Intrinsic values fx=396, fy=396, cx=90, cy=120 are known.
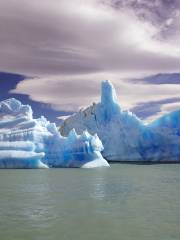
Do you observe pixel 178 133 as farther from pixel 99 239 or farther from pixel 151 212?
pixel 99 239

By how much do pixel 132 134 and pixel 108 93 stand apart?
7.15 m

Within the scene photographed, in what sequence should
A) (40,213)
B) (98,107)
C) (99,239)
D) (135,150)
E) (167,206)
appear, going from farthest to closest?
1. (98,107)
2. (135,150)
3. (167,206)
4. (40,213)
5. (99,239)

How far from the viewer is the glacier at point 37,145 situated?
33.1 meters

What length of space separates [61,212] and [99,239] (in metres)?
3.33

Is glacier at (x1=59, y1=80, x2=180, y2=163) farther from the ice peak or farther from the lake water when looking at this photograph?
the lake water

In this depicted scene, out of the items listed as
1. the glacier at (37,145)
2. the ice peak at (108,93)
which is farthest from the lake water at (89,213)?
the ice peak at (108,93)

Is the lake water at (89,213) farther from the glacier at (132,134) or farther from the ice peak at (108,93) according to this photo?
the ice peak at (108,93)

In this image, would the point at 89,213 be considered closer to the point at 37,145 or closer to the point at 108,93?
the point at 37,145

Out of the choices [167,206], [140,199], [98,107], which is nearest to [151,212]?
[167,206]

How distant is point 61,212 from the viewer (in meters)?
12.4

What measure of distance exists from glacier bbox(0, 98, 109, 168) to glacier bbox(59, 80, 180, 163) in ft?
43.4

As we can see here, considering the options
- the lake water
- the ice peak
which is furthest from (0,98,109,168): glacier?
the ice peak

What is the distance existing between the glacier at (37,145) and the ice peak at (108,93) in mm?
16554

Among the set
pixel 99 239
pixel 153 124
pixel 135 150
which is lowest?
pixel 99 239
